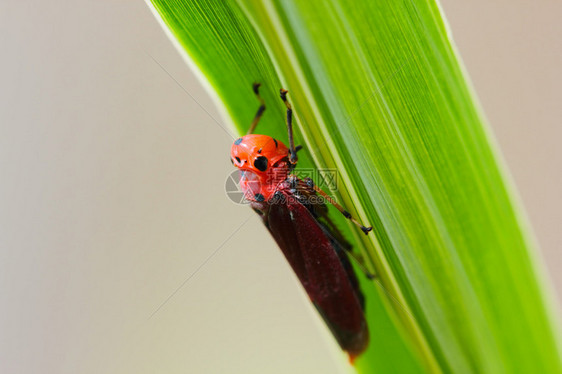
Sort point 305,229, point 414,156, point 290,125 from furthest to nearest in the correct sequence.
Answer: point 305,229 < point 290,125 < point 414,156

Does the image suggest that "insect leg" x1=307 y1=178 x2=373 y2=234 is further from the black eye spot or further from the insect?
the black eye spot

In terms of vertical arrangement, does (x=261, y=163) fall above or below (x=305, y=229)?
above

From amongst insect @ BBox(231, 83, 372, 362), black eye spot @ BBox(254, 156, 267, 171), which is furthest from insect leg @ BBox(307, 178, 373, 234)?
black eye spot @ BBox(254, 156, 267, 171)

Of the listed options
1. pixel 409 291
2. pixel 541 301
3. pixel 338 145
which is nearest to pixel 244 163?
pixel 338 145

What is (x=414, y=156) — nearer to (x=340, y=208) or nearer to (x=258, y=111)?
(x=340, y=208)

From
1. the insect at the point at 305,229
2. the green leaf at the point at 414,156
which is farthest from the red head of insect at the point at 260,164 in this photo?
the green leaf at the point at 414,156

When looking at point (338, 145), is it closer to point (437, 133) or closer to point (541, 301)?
point (437, 133)

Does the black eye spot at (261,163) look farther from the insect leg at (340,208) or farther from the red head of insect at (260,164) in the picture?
the insect leg at (340,208)

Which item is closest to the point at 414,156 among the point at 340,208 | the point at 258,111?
the point at 340,208
